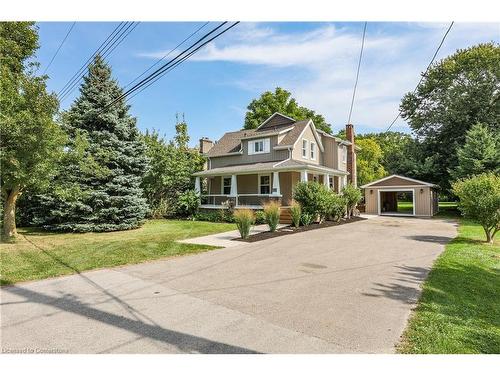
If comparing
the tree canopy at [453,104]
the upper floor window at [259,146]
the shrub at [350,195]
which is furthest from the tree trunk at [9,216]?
the tree canopy at [453,104]

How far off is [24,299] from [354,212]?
785 inches

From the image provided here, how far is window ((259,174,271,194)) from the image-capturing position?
68.5 feet

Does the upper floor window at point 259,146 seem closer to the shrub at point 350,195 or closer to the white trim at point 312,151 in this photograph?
the white trim at point 312,151

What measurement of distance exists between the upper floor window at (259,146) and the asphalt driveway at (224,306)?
13989 millimetres

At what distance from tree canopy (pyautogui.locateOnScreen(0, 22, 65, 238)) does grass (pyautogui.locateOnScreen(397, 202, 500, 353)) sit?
36.5ft

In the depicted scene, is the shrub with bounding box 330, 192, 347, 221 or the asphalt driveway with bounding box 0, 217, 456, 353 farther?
the shrub with bounding box 330, 192, 347, 221

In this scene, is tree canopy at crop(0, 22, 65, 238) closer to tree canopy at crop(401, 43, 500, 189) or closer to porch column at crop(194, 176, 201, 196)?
porch column at crop(194, 176, 201, 196)

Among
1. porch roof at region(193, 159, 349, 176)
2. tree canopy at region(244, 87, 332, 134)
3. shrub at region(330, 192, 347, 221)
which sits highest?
tree canopy at region(244, 87, 332, 134)

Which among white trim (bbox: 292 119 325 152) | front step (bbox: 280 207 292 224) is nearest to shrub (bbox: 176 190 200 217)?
front step (bbox: 280 207 292 224)

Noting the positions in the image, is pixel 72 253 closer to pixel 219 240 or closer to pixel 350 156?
pixel 219 240

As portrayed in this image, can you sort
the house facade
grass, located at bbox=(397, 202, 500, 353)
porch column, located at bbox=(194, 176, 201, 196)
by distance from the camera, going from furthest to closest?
porch column, located at bbox=(194, 176, 201, 196), the house facade, grass, located at bbox=(397, 202, 500, 353)

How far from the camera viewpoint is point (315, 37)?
6266 mm
